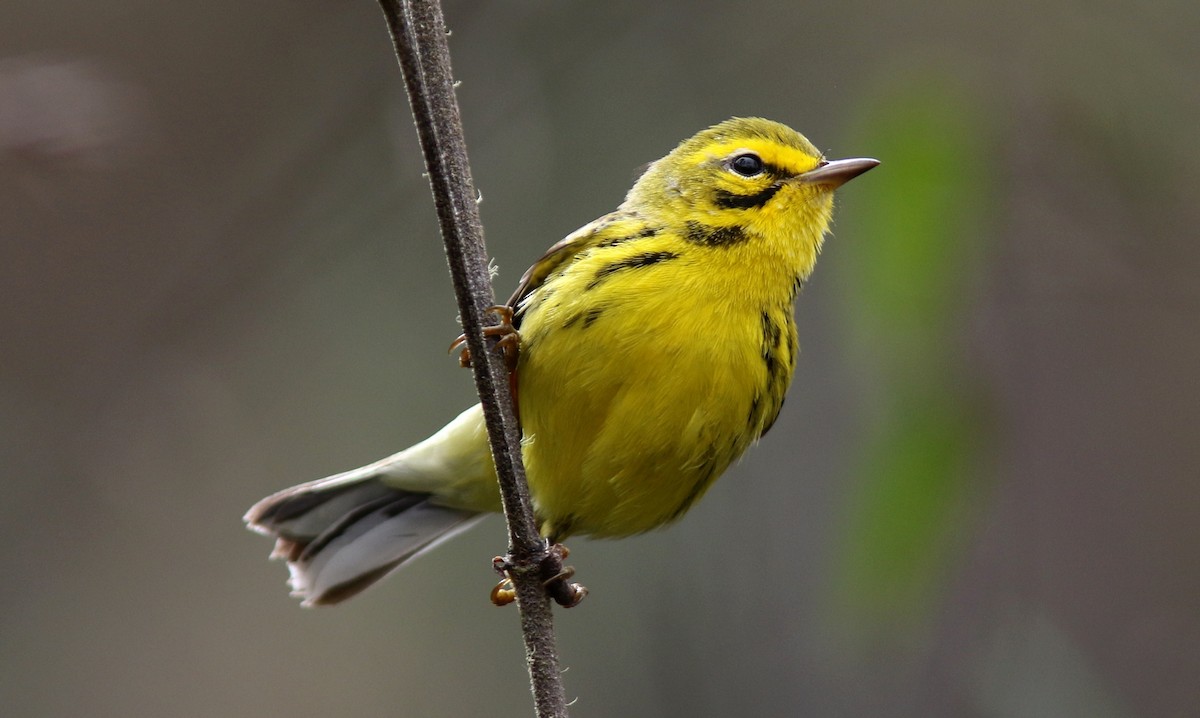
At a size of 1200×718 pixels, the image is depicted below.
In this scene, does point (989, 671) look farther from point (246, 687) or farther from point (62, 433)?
point (246, 687)

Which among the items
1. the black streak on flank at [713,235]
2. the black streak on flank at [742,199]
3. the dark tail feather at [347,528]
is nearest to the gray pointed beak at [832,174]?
the black streak on flank at [742,199]

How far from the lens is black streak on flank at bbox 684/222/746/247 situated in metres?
4.07

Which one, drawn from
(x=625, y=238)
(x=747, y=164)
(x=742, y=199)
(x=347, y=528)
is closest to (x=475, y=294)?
(x=625, y=238)

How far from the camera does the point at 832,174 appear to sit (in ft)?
14.2

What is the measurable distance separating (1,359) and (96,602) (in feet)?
8.56

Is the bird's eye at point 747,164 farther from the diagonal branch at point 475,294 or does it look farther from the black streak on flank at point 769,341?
A: the diagonal branch at point 475,294

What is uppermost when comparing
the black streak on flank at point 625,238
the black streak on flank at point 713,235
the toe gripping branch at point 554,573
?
the black streak on flank at point 625,238

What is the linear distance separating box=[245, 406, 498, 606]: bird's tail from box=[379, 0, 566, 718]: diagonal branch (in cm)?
196

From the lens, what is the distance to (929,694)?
470 centimetres

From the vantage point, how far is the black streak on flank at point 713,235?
13.4ft

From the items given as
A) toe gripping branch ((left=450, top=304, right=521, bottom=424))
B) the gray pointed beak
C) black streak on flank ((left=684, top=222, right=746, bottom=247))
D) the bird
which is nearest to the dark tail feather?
the bird

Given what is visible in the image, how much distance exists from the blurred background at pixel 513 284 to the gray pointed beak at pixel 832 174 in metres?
0.28

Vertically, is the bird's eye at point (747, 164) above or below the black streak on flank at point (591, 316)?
above

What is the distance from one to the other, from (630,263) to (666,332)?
0.90 feet
